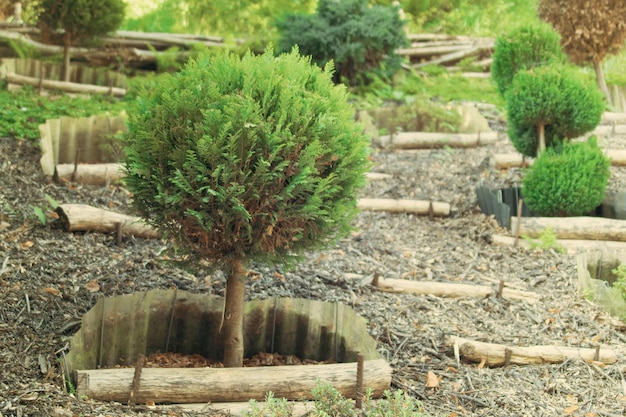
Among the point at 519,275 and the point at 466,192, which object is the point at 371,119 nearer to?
the point at 466,192

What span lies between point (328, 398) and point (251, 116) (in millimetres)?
1692

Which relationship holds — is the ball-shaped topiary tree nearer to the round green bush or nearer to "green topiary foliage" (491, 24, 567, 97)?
the round green bush

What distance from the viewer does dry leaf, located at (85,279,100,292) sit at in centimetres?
586

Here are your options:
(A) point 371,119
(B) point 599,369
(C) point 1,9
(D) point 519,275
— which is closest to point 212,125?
(B) point 599,369

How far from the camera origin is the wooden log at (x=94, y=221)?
682 centimetres

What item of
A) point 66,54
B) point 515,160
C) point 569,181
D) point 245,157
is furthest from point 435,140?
point 245,157

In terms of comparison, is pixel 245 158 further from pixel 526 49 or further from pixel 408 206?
pixel 526 49

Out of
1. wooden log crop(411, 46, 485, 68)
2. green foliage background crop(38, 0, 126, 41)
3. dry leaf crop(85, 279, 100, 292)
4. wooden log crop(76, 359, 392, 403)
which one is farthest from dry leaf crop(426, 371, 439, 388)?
wooden log crop(411, 46, 485, 68)

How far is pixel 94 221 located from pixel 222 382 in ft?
8.96

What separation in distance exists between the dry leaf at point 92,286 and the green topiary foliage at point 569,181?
5.16 metres

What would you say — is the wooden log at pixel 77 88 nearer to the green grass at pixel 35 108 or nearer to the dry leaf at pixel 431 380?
the green grass at pixel 35 108

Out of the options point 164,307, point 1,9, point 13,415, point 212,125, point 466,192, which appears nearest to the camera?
point 13,415

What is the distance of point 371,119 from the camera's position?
39.1 feet

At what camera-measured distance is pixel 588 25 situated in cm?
1268
